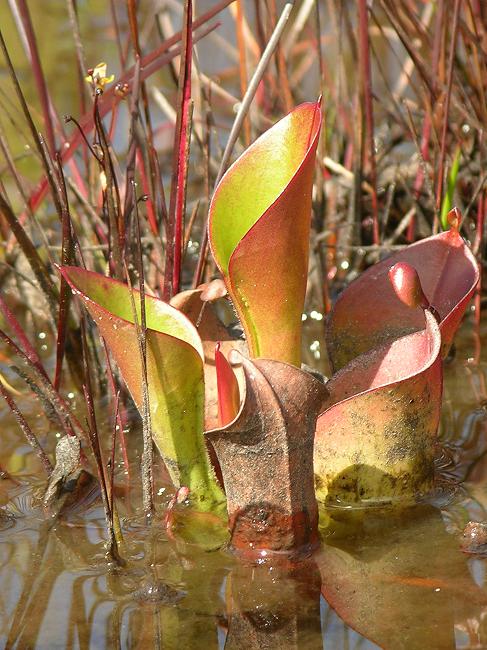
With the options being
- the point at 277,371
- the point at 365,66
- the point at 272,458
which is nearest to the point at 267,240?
the point at 277,371

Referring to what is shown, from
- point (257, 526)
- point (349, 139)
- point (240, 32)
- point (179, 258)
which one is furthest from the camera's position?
point (349, 139)

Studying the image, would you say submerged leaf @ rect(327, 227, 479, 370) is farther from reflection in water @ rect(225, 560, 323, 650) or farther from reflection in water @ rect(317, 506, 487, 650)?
reflection in water @ rect(225, 560, 323, 650)

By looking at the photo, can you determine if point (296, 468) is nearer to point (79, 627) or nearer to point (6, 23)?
point (79, 627)

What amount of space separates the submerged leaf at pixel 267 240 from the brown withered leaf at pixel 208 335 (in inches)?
3.3

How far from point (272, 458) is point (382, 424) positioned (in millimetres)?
209

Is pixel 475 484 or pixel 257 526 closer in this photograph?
pixel 257 526

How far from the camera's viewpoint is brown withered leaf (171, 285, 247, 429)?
57.9 inches

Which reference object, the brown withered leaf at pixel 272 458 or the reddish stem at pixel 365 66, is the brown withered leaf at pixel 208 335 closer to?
the brown withered leaf at pixel 272 458

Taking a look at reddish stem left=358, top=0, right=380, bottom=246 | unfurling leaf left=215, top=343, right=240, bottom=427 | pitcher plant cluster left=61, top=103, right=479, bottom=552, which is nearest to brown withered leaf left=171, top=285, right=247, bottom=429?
pitcher plant cluster left=61, top=103, right=479, bottom=552

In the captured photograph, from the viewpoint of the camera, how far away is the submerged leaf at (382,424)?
4.52ft

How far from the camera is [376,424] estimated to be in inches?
55.4

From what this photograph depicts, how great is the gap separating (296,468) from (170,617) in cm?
26

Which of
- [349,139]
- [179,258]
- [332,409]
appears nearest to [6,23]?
[349,139]

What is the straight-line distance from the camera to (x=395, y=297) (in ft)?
5.08
